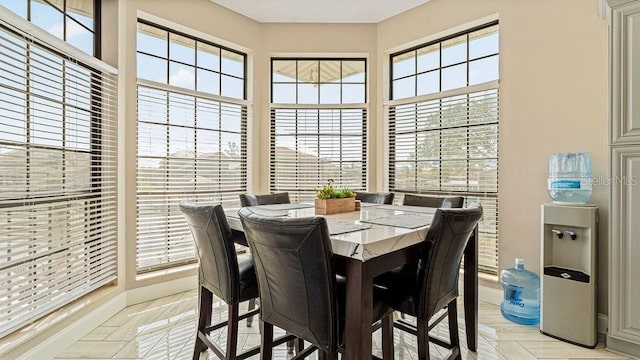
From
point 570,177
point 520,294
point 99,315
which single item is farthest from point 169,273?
point 570,177

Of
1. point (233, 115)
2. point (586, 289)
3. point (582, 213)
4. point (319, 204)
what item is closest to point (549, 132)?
point (582, 213)

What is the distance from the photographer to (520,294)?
2.65m

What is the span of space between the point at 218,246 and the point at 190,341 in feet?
3.48

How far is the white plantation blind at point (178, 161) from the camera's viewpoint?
2.98 m

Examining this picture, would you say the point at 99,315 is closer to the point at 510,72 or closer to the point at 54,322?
the point at 54,322

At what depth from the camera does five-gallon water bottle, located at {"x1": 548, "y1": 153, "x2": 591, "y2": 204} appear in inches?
91.3

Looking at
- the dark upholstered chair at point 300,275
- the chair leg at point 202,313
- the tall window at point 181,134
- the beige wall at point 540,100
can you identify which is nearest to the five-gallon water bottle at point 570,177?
the beige wall at point 540,100

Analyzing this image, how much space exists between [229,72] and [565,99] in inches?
126

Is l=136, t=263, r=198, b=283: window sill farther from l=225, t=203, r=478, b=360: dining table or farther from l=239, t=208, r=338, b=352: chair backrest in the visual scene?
l=239, t=208, r=338, b=352: chair backrest

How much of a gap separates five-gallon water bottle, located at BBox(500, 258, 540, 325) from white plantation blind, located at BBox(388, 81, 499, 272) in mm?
314

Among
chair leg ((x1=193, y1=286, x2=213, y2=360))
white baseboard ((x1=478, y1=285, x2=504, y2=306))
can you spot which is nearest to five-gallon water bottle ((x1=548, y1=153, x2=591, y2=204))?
white baseboard ((x1=478, y1=285, x2=504, y2=306))

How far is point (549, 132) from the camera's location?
2.59m

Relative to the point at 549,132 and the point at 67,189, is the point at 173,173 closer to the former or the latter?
the point at 67,189

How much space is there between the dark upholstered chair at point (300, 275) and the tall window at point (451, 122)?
2.21 m
